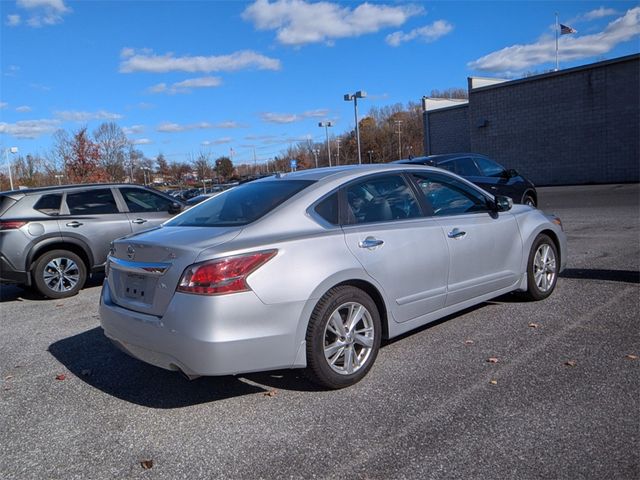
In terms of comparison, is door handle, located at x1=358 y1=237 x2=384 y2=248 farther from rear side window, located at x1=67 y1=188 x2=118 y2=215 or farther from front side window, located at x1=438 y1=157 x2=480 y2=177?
front side window, located at x1=438 y1=157 x2=480 y2=177

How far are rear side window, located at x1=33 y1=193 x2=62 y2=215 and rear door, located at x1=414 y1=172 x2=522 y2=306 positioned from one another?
226 inches

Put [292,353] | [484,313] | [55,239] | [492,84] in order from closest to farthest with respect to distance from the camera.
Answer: [292,353], [484,313], [55,239], [492,84]

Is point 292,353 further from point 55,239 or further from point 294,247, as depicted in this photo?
point 55,239

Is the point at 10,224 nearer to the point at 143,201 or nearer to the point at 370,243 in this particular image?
the point at 143,201

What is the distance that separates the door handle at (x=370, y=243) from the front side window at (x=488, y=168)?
8.42 metres

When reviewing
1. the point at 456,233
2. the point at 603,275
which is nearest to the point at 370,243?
the point at 456,233

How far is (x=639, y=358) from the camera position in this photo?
4059 mm

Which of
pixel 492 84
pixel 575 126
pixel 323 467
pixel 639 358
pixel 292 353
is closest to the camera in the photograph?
pixel 323 467

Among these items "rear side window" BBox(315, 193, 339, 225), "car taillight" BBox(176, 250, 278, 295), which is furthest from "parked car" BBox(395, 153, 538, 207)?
"car taillight" BBox(176, 250, 278, 295)

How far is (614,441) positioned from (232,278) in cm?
239

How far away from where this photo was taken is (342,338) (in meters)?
3.83

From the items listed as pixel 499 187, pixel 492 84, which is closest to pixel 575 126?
pixel 492 84

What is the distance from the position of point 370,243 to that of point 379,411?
1.23 m

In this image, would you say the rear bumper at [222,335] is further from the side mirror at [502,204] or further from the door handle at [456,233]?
the side mirror at [502,204]
